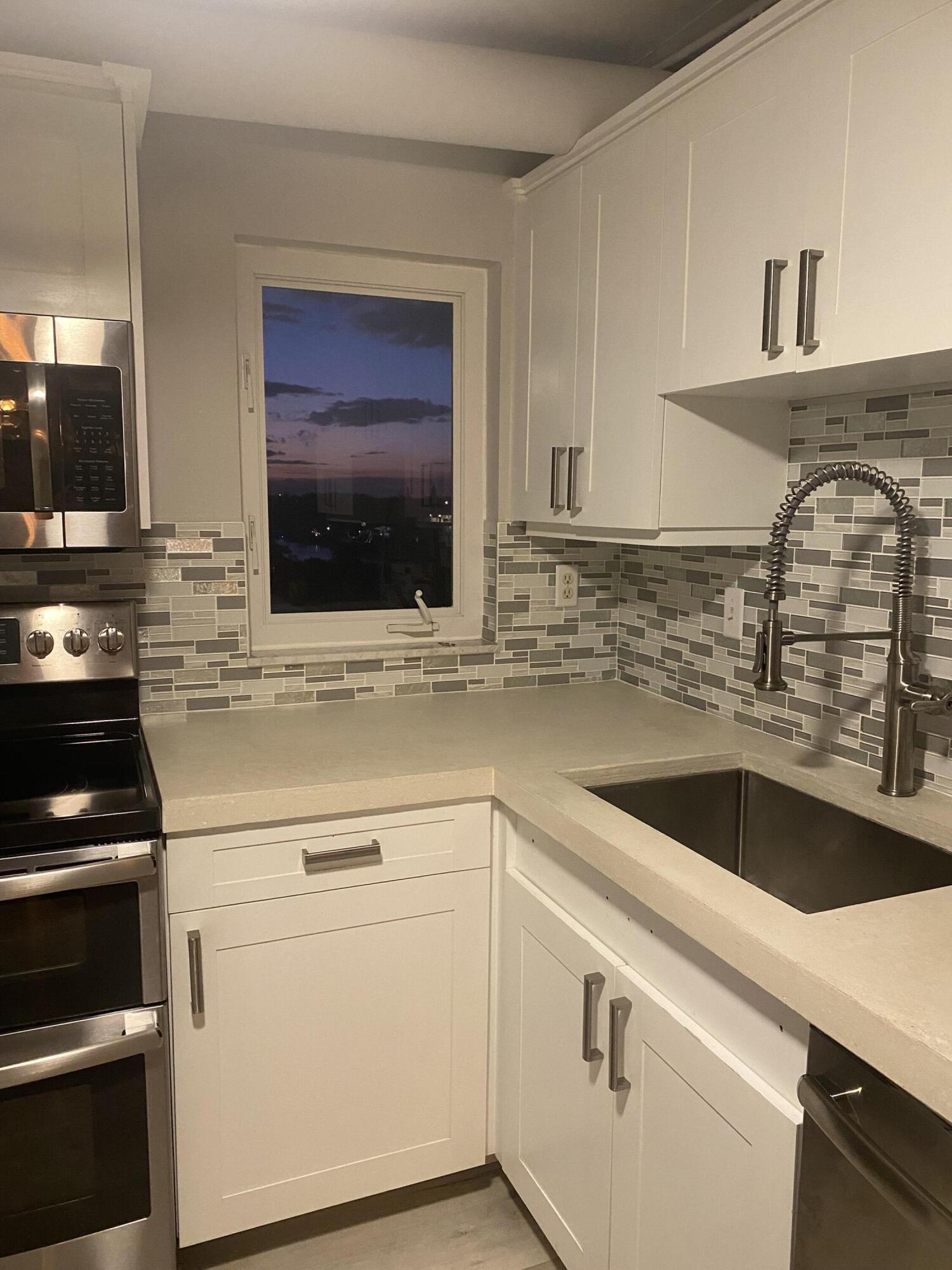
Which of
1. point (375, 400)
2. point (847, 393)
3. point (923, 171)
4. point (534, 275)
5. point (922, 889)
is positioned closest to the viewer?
point (923, 171)

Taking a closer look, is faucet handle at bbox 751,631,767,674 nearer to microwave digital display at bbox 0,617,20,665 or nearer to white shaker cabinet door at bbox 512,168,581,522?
white shaker cabinet door at bbox 512,168,581,522

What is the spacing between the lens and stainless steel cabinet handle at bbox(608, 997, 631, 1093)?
1.44m

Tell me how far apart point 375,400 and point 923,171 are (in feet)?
4.88

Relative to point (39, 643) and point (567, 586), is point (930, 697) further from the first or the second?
point (39, 643)

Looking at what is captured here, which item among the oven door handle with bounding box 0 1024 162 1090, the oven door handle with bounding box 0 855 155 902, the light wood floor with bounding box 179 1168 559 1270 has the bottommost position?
the light wood floor with bounding box 179 1168 559 1270

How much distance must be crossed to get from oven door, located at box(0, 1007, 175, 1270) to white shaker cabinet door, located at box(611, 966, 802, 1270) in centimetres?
80

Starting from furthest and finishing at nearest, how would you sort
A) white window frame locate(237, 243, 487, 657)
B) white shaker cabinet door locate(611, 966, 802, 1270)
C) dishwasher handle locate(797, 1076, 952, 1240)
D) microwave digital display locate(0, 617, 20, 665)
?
white window frame locate(237, 243, 487, 657) < microwave digital display locate(0, 617, 20, 665) < white shaker cabinet door locate(611, 966, 802, 1270) < dishwasher handle locate(797, 1076, 952, 1240)

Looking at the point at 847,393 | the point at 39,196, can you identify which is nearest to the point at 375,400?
the point at 39,196

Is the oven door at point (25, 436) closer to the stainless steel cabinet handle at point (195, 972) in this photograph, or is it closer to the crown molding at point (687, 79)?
the stainless steel cabinet handle at point (195, 972)

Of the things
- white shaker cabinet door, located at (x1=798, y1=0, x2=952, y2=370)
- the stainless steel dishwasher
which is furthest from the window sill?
the stainless steel dishwasher

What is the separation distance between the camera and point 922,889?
148 centimetres

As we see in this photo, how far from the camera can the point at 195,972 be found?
1.66 metres

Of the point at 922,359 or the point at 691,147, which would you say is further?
the point at 691,147

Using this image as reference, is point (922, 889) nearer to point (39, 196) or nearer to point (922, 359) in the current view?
point (922, 359)
